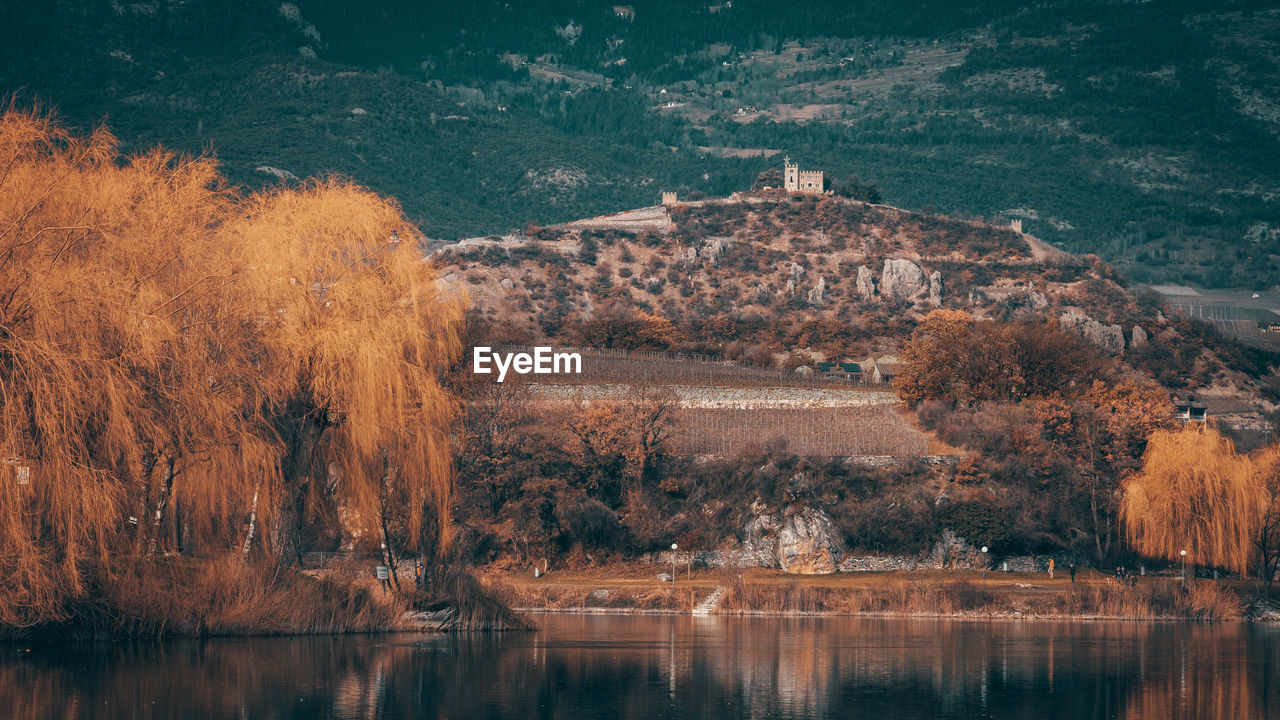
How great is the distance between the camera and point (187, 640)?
36.8 meters

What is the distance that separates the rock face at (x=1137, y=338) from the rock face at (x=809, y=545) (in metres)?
70.2

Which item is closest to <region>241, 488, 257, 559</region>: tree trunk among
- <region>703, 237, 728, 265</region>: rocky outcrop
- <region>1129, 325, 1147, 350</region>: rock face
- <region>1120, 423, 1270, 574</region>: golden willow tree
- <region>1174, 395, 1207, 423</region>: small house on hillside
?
<region>1120, 423, 1270, 574</region>: golden willow tree

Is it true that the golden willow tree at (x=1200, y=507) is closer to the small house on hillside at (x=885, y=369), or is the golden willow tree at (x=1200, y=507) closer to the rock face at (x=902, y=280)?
the small house on hillside at (x=885, y=369)

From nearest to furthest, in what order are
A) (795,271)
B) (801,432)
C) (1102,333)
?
(801,432)
(1102,333)
(795,271)

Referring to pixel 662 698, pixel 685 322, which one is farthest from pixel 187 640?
pixel 685 322

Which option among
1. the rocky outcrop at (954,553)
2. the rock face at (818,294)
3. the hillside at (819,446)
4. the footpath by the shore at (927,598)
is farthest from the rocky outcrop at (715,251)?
the footpath by the shore at (927,598)

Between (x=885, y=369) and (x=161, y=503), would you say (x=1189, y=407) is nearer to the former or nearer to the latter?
(x=885, y=369)

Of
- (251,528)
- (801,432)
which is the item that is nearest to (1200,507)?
(801,432)

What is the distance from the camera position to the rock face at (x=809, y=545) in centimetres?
7319

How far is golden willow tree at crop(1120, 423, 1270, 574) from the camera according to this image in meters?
64.7

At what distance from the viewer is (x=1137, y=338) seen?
138 m

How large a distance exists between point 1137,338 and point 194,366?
11453cm

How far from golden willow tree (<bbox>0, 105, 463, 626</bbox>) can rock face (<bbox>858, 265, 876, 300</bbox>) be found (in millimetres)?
141491

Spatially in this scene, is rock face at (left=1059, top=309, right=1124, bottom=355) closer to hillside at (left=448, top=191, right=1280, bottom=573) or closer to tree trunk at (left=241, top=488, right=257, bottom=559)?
hillside at (left=448, top=191, right=1280, bottom=573)
